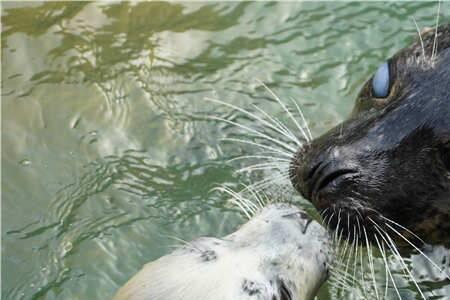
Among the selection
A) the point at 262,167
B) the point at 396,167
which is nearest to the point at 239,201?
the point at 262,167

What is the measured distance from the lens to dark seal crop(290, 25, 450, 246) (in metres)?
3.95

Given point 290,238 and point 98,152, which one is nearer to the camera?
point 290,238

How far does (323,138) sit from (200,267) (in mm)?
1068

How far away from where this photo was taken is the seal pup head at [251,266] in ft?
11.8

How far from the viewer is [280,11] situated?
6.45m

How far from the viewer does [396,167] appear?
397 cm

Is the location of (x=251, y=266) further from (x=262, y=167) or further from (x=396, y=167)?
(x=262, y=167)

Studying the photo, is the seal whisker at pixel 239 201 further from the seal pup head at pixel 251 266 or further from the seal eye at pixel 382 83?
the seal eye at pixel 382 83

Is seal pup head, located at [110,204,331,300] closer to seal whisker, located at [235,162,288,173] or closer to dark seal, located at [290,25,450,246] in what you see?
dark seal, located at [290,25,450,246]

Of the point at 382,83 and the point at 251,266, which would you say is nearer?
the point at 251,266

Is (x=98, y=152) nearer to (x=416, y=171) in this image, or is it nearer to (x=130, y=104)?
(x=130, y=104)

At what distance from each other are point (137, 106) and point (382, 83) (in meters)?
2.00

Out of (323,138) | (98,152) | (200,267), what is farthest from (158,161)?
(200,267)

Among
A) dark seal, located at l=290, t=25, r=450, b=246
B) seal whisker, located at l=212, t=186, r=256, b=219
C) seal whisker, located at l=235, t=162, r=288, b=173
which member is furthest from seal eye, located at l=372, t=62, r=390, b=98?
seal whisker, located at l=212, t=186, r=256, b=219
